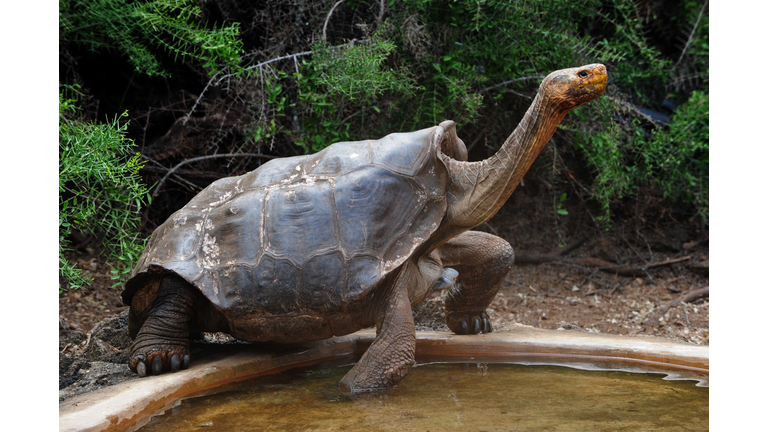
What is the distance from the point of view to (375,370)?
117 inches

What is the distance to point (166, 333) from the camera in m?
3.22

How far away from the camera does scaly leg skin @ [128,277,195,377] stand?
3109 millimetres

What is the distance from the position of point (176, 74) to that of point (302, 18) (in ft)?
5.18

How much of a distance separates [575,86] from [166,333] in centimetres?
230

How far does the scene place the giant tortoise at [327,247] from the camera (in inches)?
118

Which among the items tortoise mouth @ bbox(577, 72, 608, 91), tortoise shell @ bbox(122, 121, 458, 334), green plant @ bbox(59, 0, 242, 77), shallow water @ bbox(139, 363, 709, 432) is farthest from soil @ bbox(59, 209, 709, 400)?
tortoise mouth @ bbox(577, 72, 608, 91)

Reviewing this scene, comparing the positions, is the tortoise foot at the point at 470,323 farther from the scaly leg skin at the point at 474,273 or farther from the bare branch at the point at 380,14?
the bare branch at the point at 380,14

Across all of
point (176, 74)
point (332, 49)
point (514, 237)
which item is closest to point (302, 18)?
point (332, 49)

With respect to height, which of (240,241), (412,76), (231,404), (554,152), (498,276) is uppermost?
(412,76)

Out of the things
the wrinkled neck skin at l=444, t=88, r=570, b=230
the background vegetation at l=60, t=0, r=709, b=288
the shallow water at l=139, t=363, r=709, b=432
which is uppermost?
the background vegetation at l=60, t=0, r=709, b=288

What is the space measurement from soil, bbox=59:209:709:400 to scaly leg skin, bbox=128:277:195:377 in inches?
5.0

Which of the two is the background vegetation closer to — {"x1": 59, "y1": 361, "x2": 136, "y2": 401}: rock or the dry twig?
{"x1": 59, "y1": 361, "x2": 136, "y2": 401}: rock

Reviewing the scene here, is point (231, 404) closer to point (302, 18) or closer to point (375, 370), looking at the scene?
point (375, 370)

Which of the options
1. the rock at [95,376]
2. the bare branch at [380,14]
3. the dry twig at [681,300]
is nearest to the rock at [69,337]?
the rock at [95,376]
